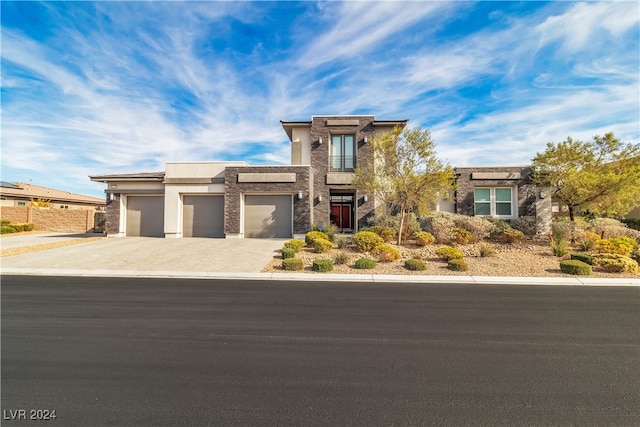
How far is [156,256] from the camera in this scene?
44.2ft

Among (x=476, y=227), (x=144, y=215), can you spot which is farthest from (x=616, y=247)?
(x=144, y=215)

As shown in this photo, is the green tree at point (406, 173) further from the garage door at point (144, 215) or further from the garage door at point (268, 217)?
the garage door at point (144, 215)

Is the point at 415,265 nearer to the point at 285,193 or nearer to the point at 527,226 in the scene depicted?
the point at 527,226

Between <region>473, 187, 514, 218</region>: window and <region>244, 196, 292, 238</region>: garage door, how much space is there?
12.8 metres

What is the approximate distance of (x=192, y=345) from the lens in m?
4.65

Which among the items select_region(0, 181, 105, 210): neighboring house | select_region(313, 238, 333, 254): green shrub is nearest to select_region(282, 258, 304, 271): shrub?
select_region(313, 238, 333, 254): green shrub

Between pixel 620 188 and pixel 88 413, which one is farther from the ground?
pixel 620 188

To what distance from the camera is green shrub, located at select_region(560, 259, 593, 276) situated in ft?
33.9

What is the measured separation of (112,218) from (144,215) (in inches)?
75.1

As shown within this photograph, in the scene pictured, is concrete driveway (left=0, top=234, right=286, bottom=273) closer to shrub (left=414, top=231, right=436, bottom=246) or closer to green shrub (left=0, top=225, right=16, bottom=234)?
green shrub (left=0, top=225, right=16, bottom=234)

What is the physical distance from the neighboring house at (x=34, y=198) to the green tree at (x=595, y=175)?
109ft

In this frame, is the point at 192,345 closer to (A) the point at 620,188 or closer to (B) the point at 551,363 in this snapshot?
(B) the point at 551,363

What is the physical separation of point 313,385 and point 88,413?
2.34m

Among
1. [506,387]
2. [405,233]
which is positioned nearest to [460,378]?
[506,387]
